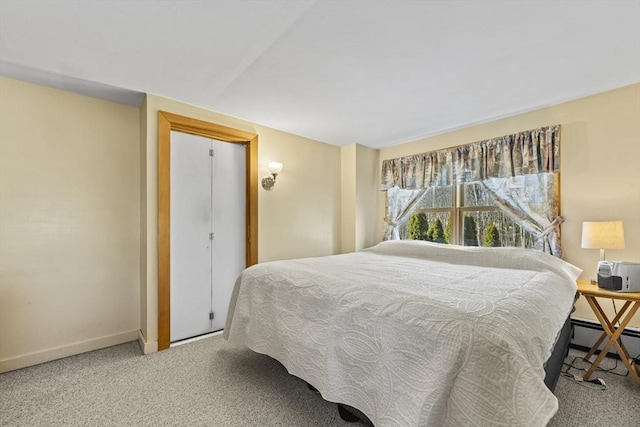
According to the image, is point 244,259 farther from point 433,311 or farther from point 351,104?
point 433,311

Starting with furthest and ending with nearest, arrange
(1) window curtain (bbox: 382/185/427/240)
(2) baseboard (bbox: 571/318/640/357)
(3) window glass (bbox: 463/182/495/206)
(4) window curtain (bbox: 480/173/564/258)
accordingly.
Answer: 1. (1) window curtain (bbox: 382/185/427/240)
2. (3) window glass (bbox: 463/182/495/206)
3. (4) window curtain (bbox: 480/173/564/258)
4. (2) baseboard (bbox: 571/318/640/357)

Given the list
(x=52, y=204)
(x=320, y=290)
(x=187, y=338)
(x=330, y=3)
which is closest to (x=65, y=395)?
(x=187, y=338)

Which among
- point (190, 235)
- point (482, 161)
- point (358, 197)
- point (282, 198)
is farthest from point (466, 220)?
point (190, 235)

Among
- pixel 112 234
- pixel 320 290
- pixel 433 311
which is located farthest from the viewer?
pixel 112 234

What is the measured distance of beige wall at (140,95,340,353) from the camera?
2.63 metres

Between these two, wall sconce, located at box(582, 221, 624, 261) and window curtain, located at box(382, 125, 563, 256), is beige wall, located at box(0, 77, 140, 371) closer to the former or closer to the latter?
window curtain, located at box(382, 125, 563, 256)

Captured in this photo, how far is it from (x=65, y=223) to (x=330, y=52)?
105 inches

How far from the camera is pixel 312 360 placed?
1.65 meters

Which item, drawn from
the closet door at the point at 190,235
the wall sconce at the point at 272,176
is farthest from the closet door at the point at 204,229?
the wall sconce at the point at 272,176

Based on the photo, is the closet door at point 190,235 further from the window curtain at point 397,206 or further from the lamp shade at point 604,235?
the lamp shade at point 604,235

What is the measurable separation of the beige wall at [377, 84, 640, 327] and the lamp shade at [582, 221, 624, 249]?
14.0 inches

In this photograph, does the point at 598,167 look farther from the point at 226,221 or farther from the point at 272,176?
the point at 226,221

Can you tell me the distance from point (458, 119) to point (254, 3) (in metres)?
2.56

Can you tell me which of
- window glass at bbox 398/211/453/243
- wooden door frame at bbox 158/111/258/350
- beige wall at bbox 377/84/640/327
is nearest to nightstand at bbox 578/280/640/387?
beige wall at bbox 377/84/640/327
